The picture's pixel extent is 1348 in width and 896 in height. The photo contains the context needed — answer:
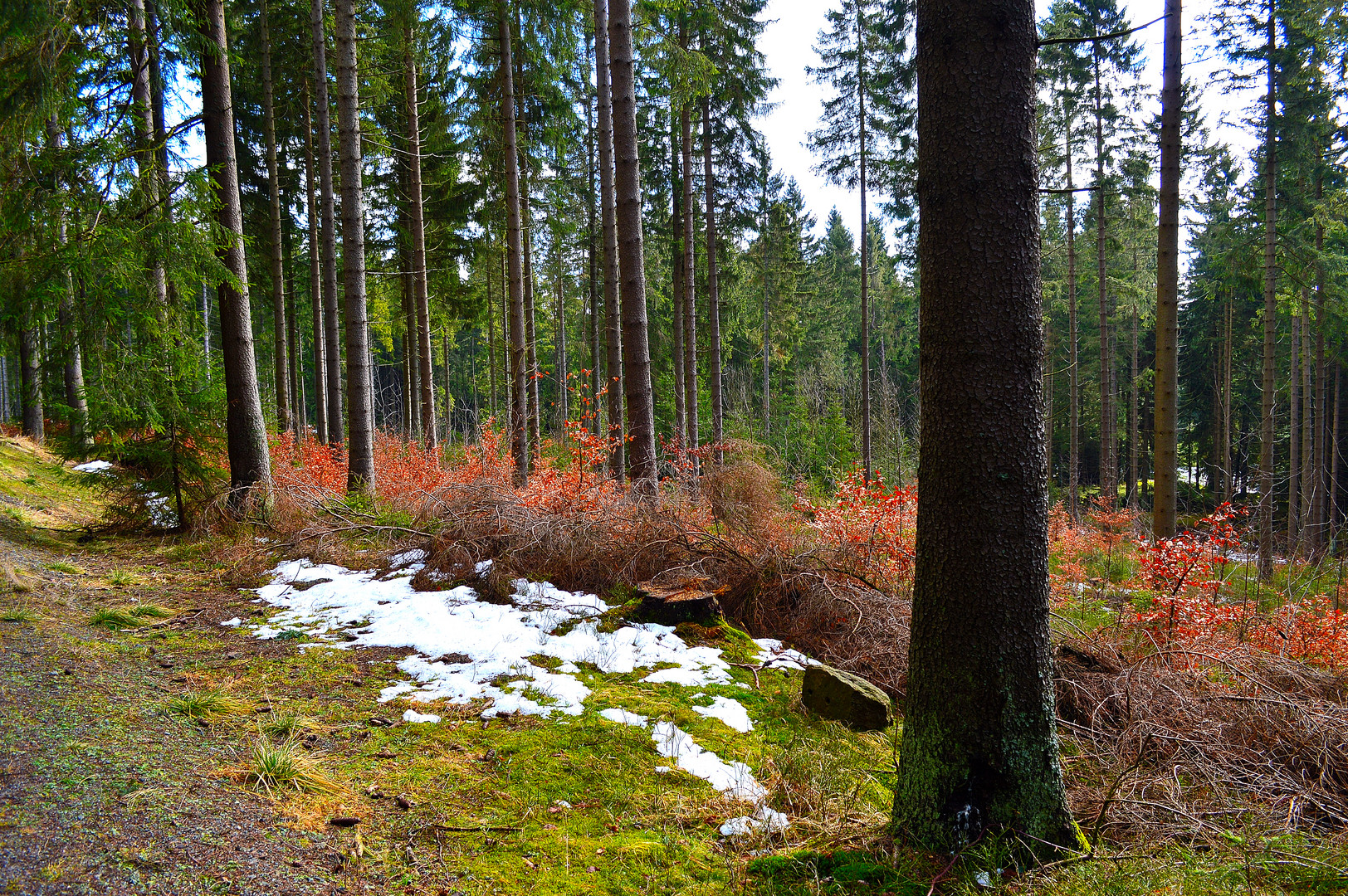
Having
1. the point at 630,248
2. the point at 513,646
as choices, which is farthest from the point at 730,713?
the point at 630,248

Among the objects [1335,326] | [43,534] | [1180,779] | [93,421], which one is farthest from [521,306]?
[1335,326]

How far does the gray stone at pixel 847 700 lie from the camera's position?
388 cm

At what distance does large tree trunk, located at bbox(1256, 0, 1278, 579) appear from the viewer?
12.5 meters

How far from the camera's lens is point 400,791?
2.86 metres

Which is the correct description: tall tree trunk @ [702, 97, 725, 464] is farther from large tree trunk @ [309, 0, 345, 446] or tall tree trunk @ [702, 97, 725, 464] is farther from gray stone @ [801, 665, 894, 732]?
gray stone @ [801, 665, 894, 732]

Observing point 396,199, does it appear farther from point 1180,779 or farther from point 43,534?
point 1180,779

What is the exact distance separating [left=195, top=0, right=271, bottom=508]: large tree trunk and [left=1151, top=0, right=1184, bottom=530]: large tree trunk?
452 inches

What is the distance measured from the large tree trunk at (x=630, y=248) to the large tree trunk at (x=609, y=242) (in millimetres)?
1157

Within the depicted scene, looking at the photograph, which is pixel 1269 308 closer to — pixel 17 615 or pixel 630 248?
pixel 630 248

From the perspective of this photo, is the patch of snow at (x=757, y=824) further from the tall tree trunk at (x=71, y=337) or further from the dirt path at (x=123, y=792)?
the tall tree trunk at (x=71, y=337)

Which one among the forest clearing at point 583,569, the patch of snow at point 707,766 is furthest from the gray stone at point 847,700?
the patch of snow at point 707,766

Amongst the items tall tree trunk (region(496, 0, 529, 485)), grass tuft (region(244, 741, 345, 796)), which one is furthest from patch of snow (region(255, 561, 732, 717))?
tall tree trunk (region(496, 0, 529, 485))

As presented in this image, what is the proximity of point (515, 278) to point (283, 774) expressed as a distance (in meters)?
9.19

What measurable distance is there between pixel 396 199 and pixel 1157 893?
1942 centimetres
